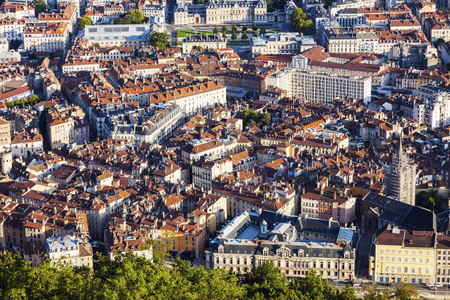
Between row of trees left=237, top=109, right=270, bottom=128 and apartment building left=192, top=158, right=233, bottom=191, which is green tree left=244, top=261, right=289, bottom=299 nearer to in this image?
apartment building left=192, top=158, right=233, bottom=191

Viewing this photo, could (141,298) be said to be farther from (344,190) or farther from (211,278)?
(344,190)

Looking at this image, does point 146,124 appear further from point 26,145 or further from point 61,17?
point 61,17

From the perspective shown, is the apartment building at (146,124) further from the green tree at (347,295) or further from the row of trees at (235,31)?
the row of trees at (235,31)

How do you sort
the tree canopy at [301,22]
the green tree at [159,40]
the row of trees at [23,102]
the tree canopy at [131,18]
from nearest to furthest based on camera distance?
the row of trees at [23,102] < the green tree at [159,40] < the tree canopy at [301,22] < the tree canopy at [131,18]

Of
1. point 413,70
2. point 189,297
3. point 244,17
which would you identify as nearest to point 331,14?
→ point 244,17

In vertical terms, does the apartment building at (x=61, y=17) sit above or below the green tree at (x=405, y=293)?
above

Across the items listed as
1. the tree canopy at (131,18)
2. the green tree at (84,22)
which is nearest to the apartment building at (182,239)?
the tree canopy at (131,18)

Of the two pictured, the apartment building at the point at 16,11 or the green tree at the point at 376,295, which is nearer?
the green tree at the point at 376,295
